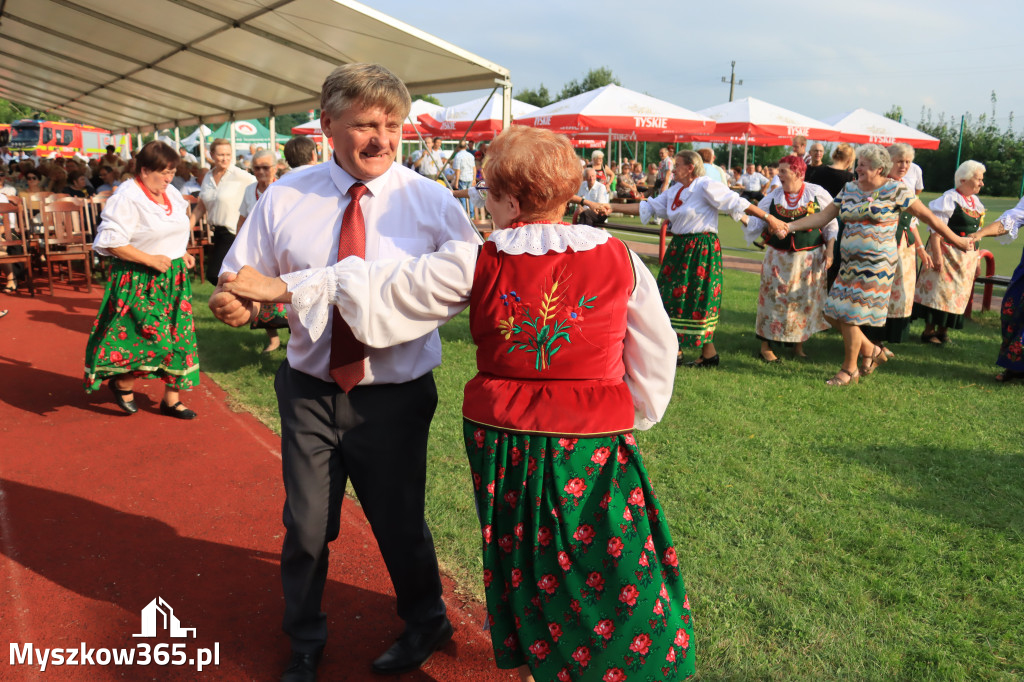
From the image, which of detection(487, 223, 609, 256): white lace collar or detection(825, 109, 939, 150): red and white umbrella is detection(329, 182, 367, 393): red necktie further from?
detection(825, 109, 939, 150): red and white umbrella

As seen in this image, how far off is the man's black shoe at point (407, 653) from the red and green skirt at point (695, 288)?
470cm

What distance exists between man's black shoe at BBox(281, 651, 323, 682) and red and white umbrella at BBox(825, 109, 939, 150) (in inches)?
831

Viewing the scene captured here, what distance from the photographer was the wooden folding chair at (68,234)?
10578 mm

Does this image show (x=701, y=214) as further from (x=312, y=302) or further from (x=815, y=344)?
(x=312, y=302)

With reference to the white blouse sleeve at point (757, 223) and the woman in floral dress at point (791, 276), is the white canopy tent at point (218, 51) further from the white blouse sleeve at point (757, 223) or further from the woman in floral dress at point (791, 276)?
the woman in floral dress at point (791, 276)

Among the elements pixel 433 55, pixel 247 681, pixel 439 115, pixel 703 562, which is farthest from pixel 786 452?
pixel 439 115

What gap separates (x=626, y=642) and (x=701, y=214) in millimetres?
5429

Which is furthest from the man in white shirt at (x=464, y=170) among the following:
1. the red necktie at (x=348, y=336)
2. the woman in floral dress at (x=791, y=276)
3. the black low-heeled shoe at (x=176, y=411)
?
the red necktie at (x=348, y=336)

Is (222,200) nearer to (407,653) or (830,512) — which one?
(407,653)

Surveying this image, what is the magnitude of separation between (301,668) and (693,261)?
5379 mm

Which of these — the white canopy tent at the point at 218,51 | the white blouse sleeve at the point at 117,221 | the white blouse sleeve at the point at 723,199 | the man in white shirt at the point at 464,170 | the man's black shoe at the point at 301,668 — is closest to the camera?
the man's black shoe at the point at 301,668

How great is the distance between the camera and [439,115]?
20328mm

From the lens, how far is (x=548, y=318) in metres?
2.04

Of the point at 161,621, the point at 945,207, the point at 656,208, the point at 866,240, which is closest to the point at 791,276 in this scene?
the point at 866,240
